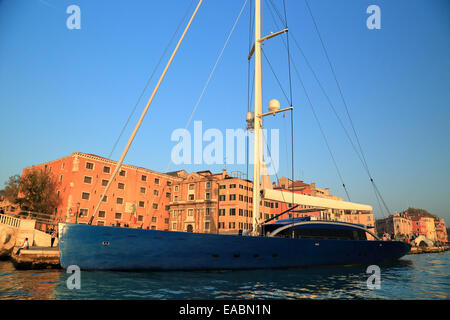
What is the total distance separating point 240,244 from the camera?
1271 centimetres

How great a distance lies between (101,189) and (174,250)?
1373 inches

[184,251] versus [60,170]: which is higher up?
[60,170]

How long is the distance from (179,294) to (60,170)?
4150 cm

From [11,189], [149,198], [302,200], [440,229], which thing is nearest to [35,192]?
[11,189]

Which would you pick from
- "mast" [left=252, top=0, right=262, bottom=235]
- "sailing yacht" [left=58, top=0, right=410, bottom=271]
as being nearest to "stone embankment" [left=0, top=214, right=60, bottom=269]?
"sailing yacht" [left=58, top=0, right=410, bottom=271]

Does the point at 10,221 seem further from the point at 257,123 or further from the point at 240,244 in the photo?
the point at 257,123

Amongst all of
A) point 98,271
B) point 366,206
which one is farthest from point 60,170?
point 366,206

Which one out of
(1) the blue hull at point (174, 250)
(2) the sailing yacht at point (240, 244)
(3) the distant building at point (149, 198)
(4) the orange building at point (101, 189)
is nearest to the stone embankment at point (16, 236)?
(1) the blue hull at point (174, 250)

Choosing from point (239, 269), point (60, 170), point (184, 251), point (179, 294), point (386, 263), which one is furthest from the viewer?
point (60, 170)

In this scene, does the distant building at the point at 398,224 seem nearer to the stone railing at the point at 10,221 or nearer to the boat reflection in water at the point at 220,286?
the boat reflection in water at the point at 220,286

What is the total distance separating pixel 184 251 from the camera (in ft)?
38.4

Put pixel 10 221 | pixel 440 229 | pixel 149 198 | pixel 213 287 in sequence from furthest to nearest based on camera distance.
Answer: pixel 440 229, pixel 149 198, pixel 10 221, pixel 213 287

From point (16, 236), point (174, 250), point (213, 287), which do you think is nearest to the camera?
point (213, 287)
